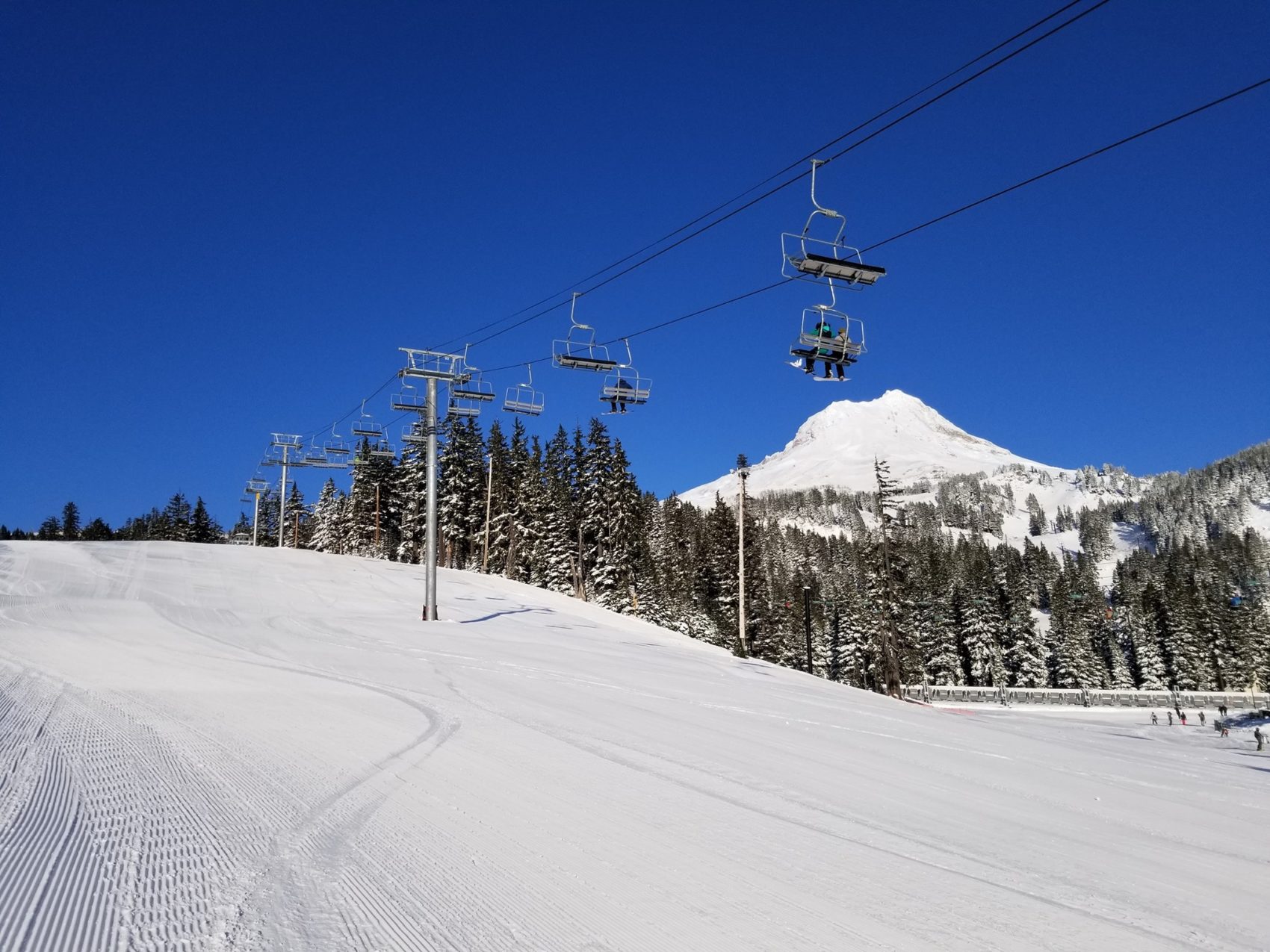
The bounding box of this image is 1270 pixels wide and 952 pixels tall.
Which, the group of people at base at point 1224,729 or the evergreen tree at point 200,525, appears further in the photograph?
the evergreen tree at point 200,525

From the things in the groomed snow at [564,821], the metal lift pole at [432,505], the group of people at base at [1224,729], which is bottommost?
the group of people at base at [1224,729]

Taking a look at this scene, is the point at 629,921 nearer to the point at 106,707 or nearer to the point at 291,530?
the point at 106,707

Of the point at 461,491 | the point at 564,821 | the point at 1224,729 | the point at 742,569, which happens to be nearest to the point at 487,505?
the point at 461,491

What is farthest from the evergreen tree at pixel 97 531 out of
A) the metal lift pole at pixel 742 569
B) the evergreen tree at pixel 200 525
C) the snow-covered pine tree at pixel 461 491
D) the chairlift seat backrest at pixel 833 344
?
the chairlift seat backrest at pixel 833 344

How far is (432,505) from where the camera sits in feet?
81.9

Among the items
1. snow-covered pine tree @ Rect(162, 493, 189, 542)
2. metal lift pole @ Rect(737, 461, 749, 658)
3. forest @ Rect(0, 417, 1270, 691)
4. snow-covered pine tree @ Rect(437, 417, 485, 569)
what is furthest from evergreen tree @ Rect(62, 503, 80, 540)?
metal lift pole @ Rect(737, 461, 749, 658)

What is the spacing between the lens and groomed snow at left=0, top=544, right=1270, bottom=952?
395 cm

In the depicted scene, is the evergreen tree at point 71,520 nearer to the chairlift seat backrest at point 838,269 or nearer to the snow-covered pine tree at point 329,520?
the snow-covered pine tree at point 329,520

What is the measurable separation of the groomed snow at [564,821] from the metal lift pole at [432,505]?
32.9 ft

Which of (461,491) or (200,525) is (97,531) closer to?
(200,525)

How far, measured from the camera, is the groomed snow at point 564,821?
3947mm

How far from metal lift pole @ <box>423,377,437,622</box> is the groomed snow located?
1002 cm

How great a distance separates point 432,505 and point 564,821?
2021 cm

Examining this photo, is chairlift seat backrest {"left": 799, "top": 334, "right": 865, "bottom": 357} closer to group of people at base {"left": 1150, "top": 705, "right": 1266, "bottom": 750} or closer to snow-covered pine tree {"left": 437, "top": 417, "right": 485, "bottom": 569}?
group of people at base {"left": 1150, "top": 705, "right": 1266, "bottom": 750}
